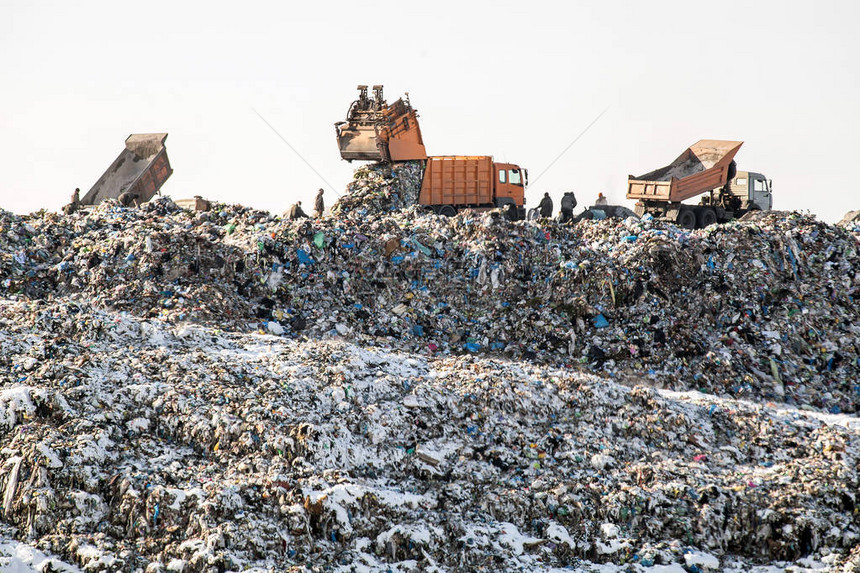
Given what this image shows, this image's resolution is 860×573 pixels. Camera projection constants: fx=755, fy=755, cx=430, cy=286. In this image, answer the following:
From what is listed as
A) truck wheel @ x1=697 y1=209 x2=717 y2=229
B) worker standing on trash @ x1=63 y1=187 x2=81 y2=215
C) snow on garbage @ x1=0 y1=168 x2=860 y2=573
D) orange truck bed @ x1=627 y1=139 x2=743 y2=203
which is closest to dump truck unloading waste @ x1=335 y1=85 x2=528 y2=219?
orange truck bed @ x1=627 y1=139 x2=743 y2=203

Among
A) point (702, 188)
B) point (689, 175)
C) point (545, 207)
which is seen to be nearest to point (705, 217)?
point (702, 188)

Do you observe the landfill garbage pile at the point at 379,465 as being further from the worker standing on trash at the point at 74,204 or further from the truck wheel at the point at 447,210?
the truck wheel at the point at 447,210

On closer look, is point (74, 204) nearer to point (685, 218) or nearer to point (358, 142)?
point (358, 142)

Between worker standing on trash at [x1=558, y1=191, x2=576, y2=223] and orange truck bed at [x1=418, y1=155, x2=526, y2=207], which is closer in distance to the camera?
worker standing on trash at [x1=558, y1=191, x2=576, y2=223]

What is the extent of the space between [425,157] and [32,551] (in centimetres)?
1278

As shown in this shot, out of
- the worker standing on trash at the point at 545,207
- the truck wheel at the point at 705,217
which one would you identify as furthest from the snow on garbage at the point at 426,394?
the truck wheel at the point at 705,217

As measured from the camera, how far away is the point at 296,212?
1403cm

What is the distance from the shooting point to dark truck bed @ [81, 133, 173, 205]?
15.8 meters

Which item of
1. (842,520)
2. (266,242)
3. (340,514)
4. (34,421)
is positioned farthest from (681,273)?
(34,421)

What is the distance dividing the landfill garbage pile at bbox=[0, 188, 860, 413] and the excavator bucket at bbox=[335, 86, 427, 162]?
12.7 ft

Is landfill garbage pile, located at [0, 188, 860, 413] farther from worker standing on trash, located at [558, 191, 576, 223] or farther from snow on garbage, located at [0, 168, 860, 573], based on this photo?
worker standing on trash, located at [558, 191, 576, 223]

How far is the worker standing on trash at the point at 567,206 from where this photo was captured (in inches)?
617

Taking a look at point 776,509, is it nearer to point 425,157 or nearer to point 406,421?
point 406,421

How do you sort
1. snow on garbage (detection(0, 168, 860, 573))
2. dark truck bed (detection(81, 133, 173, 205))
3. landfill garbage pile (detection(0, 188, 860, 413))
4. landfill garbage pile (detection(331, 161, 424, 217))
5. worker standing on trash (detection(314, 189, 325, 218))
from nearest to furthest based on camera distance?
snow on garbage (detection(0, 168, 860, 573)) < landfill garbage pile (detection(0, 188, 860, 413)) < dark truck bed (detection(81, 133, 173, 205)) < worker standing on trash (detection(314, 189, 325, 218)) < landfill garbage pile (detection(331, 161, 424, 217))
